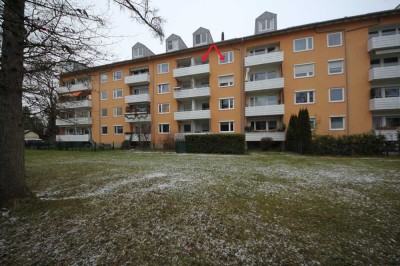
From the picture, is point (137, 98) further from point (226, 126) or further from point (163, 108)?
point (226, 126)

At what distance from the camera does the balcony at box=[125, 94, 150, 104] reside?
92.1ft

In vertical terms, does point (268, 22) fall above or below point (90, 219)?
above

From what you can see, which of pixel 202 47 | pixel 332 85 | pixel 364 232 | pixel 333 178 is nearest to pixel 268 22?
pixel 202 47

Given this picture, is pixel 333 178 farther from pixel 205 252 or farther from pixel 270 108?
pixel 270 108

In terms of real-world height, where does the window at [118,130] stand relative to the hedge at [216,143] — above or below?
above

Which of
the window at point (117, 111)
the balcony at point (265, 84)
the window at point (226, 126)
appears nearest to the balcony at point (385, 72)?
the balcony at point (265, 84)

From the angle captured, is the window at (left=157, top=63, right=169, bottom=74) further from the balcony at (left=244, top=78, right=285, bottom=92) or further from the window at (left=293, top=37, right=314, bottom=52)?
the window at (left=293, top=37, right=314, bottom=52)

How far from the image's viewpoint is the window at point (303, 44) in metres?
21.0

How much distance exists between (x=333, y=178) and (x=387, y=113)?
19426 millimetres

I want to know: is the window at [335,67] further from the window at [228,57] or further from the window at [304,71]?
the window at [228,57]

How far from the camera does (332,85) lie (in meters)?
20.2

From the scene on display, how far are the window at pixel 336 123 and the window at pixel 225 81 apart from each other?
A: 40.8 feet

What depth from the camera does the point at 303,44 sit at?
70.0 feet

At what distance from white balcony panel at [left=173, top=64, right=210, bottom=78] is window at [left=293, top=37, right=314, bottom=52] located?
10.8 metres
